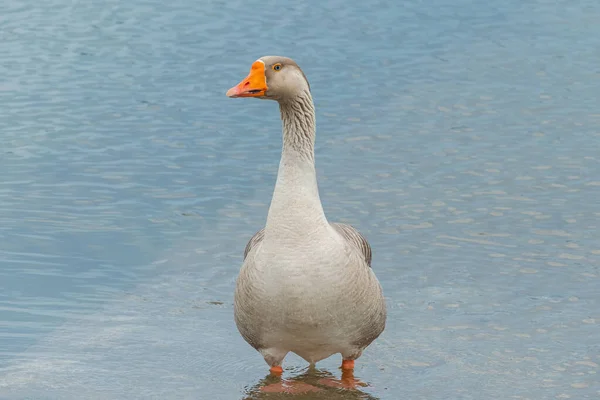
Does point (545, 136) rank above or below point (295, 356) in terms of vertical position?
above

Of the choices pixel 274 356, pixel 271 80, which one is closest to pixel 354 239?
pixel 274 356

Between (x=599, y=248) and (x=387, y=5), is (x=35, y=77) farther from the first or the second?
(x=599, y=248)

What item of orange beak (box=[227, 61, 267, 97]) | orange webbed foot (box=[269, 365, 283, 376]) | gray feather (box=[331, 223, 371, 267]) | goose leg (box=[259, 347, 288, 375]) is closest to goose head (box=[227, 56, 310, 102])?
orange beak (box=[227, 61, 267, 97])

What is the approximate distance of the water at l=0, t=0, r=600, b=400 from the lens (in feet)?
27.2

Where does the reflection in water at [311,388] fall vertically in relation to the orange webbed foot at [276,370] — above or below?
below

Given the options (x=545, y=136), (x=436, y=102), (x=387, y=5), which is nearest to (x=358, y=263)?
(x=545, y=136)

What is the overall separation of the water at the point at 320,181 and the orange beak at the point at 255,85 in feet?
7.13

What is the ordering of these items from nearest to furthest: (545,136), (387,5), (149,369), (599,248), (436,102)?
(149,369), (599,248), (545,136), (436,102), (387,5)

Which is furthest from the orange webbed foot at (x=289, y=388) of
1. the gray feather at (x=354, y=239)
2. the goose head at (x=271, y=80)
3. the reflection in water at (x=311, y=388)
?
the goose head at (x=271, y=80)

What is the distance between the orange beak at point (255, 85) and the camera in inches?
286

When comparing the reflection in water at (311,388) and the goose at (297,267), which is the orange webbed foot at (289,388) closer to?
the reflection in water at (311,388)

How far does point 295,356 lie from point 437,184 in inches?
156

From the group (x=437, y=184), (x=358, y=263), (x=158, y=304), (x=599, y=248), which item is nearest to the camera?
(x=358, y=263)

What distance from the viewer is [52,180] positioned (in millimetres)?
12047
